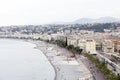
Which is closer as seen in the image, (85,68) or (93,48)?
(85,68)

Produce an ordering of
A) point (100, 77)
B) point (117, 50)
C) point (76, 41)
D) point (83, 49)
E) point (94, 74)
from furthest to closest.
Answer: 1. point (76, 41)
2. point (83, 49)
3. point (117, 50)
4. point (94, 74)
5. point (100, 77)

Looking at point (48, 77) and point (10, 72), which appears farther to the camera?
point (10, 72)

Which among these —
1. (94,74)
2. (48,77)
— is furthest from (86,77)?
(48,77)

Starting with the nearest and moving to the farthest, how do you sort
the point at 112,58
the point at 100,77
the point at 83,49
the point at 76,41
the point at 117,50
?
the point at 100,77 → the point at 112,58 → the point at 117,50 → the point at 83,49 → the point at 76,41

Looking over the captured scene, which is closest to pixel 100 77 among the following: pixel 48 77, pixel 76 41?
pixel 48 77

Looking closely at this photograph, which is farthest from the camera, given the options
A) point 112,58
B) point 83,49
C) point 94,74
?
point 83,49

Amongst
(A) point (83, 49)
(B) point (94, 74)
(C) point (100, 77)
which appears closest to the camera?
(C) point (100, 77)

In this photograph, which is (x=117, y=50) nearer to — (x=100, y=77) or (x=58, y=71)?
(x=58, y=71)

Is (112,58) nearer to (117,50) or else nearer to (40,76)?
(40,76)
